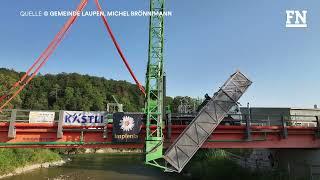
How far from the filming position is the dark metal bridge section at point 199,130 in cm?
3003

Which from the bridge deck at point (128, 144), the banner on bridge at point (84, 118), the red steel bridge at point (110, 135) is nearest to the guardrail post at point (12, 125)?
the red steel bridge at point (110, 135)

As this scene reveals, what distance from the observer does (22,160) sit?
210 ft

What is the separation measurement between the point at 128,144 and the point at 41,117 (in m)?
7.95

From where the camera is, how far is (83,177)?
57.5 m

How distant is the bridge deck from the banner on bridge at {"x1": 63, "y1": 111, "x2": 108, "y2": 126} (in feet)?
1.56

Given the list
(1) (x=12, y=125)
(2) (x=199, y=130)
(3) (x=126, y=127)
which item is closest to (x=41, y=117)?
(1) (x=12, y=125)

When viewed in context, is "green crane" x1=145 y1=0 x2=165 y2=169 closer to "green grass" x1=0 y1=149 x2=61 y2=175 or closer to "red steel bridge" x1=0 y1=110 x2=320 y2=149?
"red steel bridge" x1=0 y1=110 x2=320 y2=149

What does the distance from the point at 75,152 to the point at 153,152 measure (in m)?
96.4

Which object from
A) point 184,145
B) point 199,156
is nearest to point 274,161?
point 184,145

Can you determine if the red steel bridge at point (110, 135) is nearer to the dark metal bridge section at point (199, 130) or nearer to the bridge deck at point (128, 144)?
the bridge deck at point (128, 144)

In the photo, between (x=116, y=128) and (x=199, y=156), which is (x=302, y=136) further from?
(x=199, y=156)

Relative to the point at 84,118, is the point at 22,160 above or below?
below

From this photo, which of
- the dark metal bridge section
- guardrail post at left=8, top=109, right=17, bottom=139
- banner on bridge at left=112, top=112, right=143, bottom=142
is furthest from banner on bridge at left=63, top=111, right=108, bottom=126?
the dark metal bridge section

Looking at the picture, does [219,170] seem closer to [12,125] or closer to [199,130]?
[199,130]
